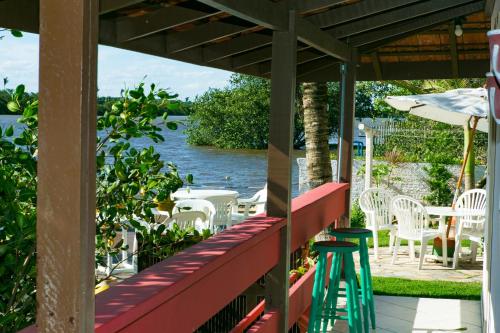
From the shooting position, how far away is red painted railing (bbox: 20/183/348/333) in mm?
2404

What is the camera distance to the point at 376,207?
9625mm

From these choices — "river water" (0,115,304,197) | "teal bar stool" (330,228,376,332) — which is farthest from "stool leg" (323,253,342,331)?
"river water" (0,115,304,197)

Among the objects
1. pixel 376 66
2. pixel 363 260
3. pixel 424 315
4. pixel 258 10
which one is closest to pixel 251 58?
pixel 363 260

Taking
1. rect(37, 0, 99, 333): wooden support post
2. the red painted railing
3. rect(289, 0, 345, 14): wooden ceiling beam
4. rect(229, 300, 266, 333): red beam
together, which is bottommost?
rect(229, 300, 266, 333): red beam

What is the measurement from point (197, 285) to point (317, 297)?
2.14 metres

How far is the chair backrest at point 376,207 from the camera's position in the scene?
9.30 m

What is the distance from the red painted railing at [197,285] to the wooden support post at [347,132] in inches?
88.9

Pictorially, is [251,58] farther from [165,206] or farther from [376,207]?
[376,207]

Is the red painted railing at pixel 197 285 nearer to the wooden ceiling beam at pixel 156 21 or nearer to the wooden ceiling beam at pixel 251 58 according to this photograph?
the wooden ceiling beam at pixel 156 21

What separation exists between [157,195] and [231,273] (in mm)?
565

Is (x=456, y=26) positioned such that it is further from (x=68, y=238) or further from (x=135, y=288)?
(x=68, y=238)

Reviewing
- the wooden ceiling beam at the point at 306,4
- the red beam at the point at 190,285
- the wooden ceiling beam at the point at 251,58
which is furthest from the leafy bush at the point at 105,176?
the wooden ceiling beam at the point at 251,58

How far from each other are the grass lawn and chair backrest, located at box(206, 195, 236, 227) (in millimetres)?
2273

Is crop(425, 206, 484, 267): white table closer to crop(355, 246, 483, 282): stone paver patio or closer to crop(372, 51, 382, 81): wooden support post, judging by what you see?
crop(355, 246, 483, 282): stone paver patio
